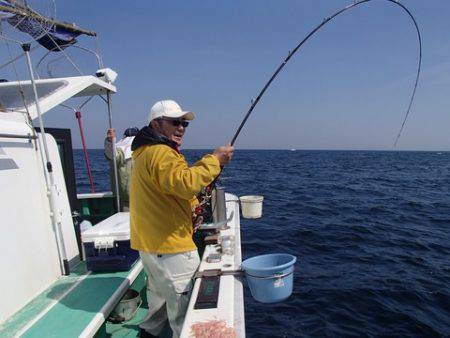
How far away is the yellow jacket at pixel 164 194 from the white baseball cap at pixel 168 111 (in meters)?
0.27

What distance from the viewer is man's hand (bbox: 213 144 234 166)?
2728 mm

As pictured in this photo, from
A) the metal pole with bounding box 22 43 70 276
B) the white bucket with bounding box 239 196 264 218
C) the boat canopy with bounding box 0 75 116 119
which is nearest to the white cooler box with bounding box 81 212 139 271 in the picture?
the metal pole with bounding box 22 43 70 276

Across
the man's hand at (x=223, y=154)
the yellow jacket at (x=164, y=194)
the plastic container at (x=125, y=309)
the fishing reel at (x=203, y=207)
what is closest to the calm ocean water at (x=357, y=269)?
the fishing reel at (x=203, y=207)

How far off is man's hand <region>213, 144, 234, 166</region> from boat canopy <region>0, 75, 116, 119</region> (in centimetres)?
208

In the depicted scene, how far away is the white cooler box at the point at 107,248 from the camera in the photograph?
369 centimetres

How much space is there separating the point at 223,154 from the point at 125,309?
Result: 2.01 metres

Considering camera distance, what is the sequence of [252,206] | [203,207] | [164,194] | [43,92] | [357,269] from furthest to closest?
1. [357,269]
2. [252,206]
3. [203,207]
4. [43,92]
5. [164,194]

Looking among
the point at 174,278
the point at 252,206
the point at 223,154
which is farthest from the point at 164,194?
the point at 252,206

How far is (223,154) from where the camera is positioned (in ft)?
9.03

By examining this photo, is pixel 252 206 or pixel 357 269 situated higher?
pixel 252 206

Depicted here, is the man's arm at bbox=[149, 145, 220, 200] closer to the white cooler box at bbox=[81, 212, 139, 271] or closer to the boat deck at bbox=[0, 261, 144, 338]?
the boat deck at bbox=[0, 261, 144, 338]

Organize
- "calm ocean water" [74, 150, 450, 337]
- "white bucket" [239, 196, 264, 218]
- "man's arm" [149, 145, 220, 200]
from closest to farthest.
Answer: "man's arm" [149, 145, 220, 200]
"white bucket" [239, 196, 264, 218]
"calm ocean water" [74, 150, 450, 337]

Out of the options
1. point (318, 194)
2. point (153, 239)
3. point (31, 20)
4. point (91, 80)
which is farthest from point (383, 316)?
point (318, 194)

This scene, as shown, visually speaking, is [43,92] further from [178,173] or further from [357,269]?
[357,269]
